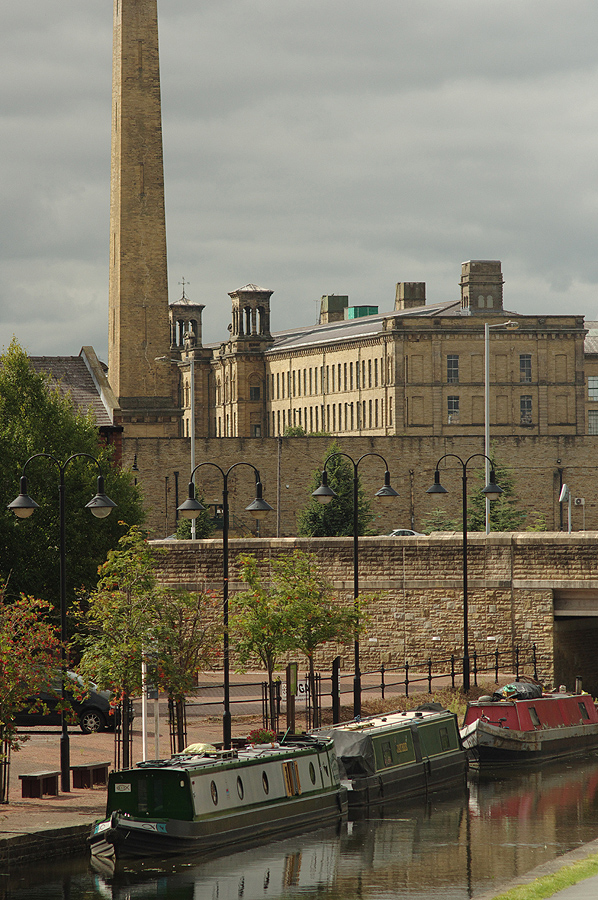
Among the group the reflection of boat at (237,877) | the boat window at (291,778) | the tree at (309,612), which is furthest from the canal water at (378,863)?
the tree at (309,612)

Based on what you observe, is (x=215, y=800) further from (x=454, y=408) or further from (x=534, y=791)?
(x=454, y=408)

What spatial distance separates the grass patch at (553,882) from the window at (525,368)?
298 feet

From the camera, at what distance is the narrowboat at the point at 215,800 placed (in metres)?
23.9

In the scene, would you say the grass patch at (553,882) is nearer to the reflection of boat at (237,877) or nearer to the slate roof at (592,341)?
the reflection of boat at (237,877)

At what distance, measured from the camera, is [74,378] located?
5972 cm

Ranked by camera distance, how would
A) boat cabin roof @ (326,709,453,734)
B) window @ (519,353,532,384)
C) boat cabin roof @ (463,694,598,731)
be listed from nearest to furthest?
boat cabin roof @ (326,709,453,734), boat cabin roof @ (463,694,598,731), window @ (519,353,532,384)

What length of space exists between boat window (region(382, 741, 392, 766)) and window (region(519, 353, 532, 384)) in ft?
272

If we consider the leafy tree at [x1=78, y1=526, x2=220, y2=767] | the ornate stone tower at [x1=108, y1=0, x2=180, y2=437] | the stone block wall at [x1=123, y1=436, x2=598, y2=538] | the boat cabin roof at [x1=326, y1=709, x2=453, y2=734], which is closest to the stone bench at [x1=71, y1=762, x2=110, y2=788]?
the leafy tree at [x1=78, y1=526, x2=220, y2=767]

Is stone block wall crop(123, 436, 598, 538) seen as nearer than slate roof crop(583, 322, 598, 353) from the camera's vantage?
Yes

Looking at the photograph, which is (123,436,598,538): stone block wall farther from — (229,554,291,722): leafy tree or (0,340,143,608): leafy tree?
(229,554,291,722): leafy tree

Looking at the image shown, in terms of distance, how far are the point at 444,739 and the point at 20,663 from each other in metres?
12.2

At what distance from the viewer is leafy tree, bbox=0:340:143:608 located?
42.2 metres

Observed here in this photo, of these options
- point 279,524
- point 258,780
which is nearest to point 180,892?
point 258,780

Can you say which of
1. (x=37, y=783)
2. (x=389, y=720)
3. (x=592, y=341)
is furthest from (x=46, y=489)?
(x=592, y=341)
